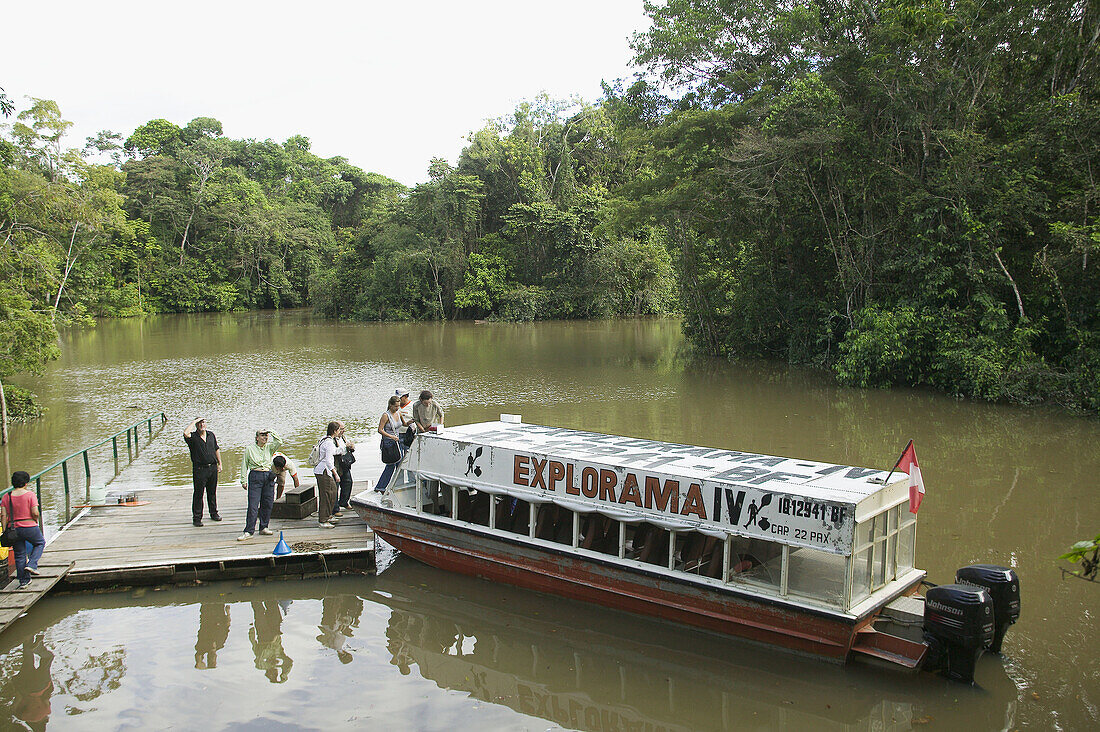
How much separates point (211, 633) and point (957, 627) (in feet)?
28.6

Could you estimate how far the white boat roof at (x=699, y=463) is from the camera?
8367mm

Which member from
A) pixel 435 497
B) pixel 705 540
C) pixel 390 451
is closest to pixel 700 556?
pixel 705 540

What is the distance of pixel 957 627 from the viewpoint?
7613 mm

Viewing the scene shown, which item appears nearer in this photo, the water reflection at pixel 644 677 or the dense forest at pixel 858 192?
the water reflection at pixel 644 677

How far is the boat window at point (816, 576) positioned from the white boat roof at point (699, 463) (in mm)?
758

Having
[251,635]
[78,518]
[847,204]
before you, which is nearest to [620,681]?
[251,635]

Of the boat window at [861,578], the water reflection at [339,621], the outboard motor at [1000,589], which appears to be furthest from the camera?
the water reflection at [339,621]

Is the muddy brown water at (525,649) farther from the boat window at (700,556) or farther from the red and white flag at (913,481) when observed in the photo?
the red and white flag at (913,481)

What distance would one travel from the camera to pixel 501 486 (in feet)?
33.7

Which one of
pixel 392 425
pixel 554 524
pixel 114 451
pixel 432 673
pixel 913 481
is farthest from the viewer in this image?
pixel 114 451

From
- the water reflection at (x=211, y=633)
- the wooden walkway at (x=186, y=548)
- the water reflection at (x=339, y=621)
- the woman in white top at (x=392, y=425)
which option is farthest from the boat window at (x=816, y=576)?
the water reflection at (x=211, y=633)

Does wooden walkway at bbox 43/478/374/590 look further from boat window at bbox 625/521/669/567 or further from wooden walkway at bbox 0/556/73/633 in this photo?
boat window at bbox 625/521/669/567

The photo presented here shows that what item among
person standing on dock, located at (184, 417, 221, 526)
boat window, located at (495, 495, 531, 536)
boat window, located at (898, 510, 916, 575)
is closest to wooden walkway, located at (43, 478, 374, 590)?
person standing on dock, located at (184, 417, 221, 526)

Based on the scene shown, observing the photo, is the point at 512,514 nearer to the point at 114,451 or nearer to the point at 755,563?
the point at 755,563
